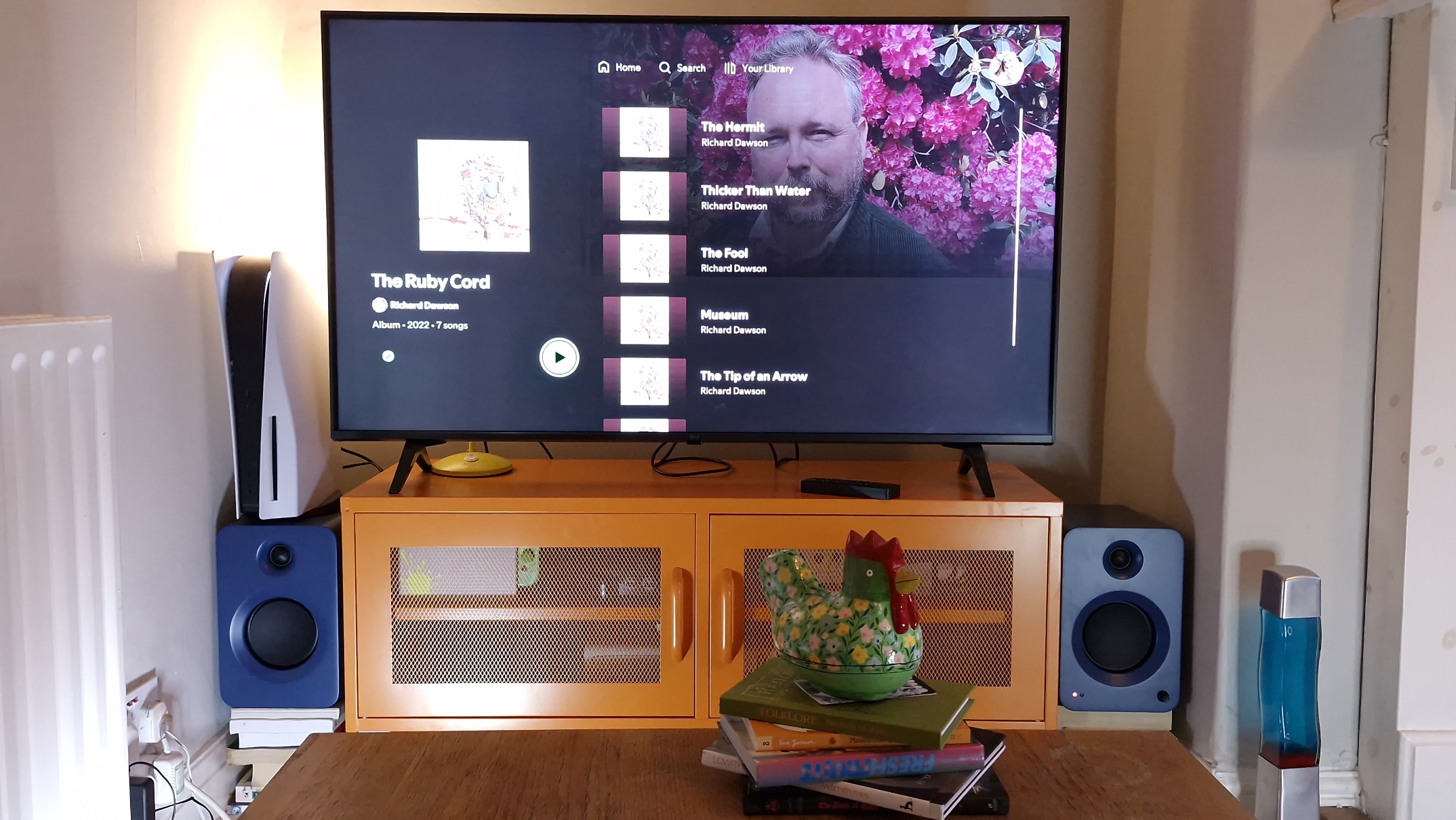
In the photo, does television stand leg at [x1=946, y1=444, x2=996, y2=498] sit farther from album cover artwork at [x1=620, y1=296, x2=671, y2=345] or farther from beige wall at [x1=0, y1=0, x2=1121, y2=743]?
album cover artwork at [x1=620, y1=296, x2=671, y2=345]

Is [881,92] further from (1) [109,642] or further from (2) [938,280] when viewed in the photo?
(1) [109,642]

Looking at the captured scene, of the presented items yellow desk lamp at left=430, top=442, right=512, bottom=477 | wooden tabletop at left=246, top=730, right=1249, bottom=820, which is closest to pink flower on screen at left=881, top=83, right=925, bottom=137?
yellow desk lamp at left=430, top=442, right=512, bottom=477

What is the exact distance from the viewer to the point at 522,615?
2180 millimetres

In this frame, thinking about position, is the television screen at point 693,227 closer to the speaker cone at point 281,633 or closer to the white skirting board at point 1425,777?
the speaker cone at point 281,633

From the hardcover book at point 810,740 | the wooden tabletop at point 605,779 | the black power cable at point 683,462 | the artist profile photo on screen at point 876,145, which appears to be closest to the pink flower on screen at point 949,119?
the artist profile photo on screen at point 876,145

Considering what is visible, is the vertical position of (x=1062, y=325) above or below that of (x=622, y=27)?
below

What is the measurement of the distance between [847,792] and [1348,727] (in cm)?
153

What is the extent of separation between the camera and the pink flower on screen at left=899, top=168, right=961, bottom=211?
222 cm

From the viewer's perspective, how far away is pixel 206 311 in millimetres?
2230

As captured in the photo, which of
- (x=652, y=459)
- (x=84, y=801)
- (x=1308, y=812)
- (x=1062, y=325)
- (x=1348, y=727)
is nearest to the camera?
(x=84, y=801)

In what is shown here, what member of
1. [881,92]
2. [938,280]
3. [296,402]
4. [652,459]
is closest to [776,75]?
[881,92]

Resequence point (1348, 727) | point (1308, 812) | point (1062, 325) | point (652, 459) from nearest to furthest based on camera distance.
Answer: point (1308, 812) < point (1348, 727) < point (652, 459) < point (1062, 325)

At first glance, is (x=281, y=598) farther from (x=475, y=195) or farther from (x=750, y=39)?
(x=750, y=39)

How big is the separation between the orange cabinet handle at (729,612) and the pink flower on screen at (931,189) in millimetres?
870
